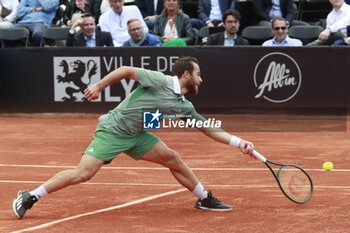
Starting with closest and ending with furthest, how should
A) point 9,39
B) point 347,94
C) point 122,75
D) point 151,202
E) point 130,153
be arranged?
1. point 122,75
2. point 130,153
3. point 151,202
4. point 347,94
5. point 9,39

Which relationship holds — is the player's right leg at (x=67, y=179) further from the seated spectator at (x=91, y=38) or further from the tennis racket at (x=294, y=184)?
the seated spectator at (x=91, y=38)

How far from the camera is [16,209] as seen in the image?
634 cm

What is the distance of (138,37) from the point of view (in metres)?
13.5

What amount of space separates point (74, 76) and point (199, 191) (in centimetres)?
739

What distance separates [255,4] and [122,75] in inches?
342

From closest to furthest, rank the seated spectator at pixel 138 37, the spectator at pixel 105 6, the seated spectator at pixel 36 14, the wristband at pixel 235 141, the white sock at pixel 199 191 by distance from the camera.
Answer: the wristband at pixel 235 141 < the white sock at pixel 199 191 < the seated spectator at pixel 138 37 < the seated spectator at pixel 36 14 < the spectator at pixel 105 6

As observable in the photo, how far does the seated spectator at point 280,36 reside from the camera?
42.6 feet

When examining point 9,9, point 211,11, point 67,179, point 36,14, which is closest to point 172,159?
point 67,179

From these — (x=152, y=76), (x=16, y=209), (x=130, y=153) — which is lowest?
(x=16, y=209)

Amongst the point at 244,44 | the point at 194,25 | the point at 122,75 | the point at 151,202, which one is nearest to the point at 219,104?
the point at 244,44

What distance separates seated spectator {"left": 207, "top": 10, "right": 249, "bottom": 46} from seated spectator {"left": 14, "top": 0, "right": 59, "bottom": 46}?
379 cm

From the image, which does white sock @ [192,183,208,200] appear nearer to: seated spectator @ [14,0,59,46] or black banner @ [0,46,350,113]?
black banner @ [0,46,350,113]

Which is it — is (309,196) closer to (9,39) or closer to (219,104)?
(219,104)

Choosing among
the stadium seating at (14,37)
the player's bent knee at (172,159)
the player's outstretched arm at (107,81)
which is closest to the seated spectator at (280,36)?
the stadium seating at (14,37)
